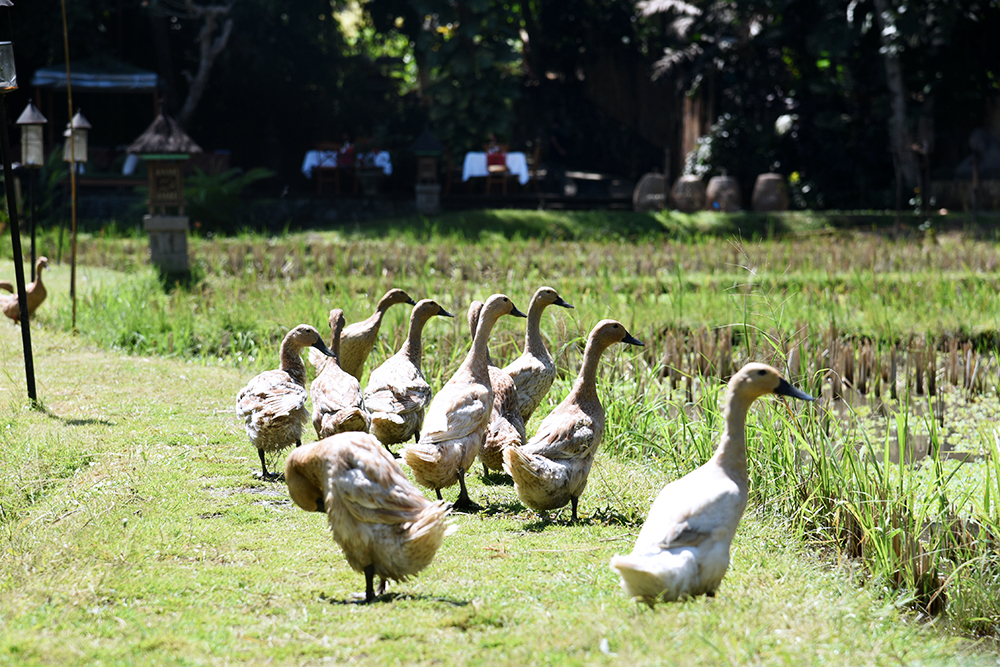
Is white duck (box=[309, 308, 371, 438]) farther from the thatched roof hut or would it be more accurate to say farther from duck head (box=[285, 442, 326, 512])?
the thatched roof hut

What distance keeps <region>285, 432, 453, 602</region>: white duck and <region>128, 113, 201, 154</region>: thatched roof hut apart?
34.0 feet

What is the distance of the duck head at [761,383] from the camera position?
3.81m

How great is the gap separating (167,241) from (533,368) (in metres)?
8.35

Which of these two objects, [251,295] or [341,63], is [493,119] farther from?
[251,295]

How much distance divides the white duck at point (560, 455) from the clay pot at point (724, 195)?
51.2 ft

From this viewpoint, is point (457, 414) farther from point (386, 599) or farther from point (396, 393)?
point (386, 599)

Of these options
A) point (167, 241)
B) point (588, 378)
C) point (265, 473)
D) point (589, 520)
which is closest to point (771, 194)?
point (167, 241)

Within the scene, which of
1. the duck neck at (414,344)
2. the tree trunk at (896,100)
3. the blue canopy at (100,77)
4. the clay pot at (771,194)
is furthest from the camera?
the clay pot at (771,194)

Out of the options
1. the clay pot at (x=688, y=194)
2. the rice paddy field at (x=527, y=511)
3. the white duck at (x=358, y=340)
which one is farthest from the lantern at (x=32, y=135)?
the clay pot at (x=688, y=194)

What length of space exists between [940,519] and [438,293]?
7226 millimetres

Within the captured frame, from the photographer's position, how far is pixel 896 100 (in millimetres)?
19047

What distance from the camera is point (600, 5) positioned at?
23188 mm

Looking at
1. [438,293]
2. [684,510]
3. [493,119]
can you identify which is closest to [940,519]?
[684,510]

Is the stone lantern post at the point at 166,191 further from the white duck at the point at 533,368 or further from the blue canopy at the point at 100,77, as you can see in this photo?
the white duck at the point at 533,368
